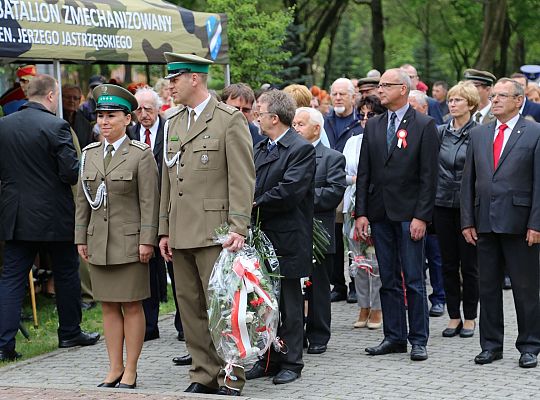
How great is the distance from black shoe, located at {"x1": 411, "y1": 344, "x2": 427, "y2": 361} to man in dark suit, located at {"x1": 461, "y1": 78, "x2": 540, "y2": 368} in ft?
1.37

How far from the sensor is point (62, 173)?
8883mm

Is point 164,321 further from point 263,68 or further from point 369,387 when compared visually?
point 263,68

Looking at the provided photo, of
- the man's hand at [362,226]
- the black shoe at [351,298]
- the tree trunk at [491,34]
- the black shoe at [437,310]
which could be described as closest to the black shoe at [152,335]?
the man's hand at [362,226]

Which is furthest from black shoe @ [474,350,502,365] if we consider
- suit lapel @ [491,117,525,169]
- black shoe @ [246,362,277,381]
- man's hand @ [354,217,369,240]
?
black shoe @ [246,362,277,381]

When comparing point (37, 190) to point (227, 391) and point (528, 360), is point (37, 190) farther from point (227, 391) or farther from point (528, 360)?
point (528, 360)

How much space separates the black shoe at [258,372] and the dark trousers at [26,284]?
204 cm

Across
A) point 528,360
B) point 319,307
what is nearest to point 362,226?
point 319,307

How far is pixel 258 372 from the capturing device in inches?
307

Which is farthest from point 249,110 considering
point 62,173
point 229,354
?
point 229,354

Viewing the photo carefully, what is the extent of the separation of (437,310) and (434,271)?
0.60 metres

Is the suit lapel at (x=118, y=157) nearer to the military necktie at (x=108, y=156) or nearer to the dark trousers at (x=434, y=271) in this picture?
the military necktie at (x=108, y=156)

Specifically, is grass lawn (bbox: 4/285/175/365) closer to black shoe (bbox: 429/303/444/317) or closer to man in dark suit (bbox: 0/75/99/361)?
man in dark suit (bbox: 0/75/99/361)

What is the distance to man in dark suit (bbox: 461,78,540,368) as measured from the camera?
25.5ft

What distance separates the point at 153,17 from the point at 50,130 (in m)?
3.20
